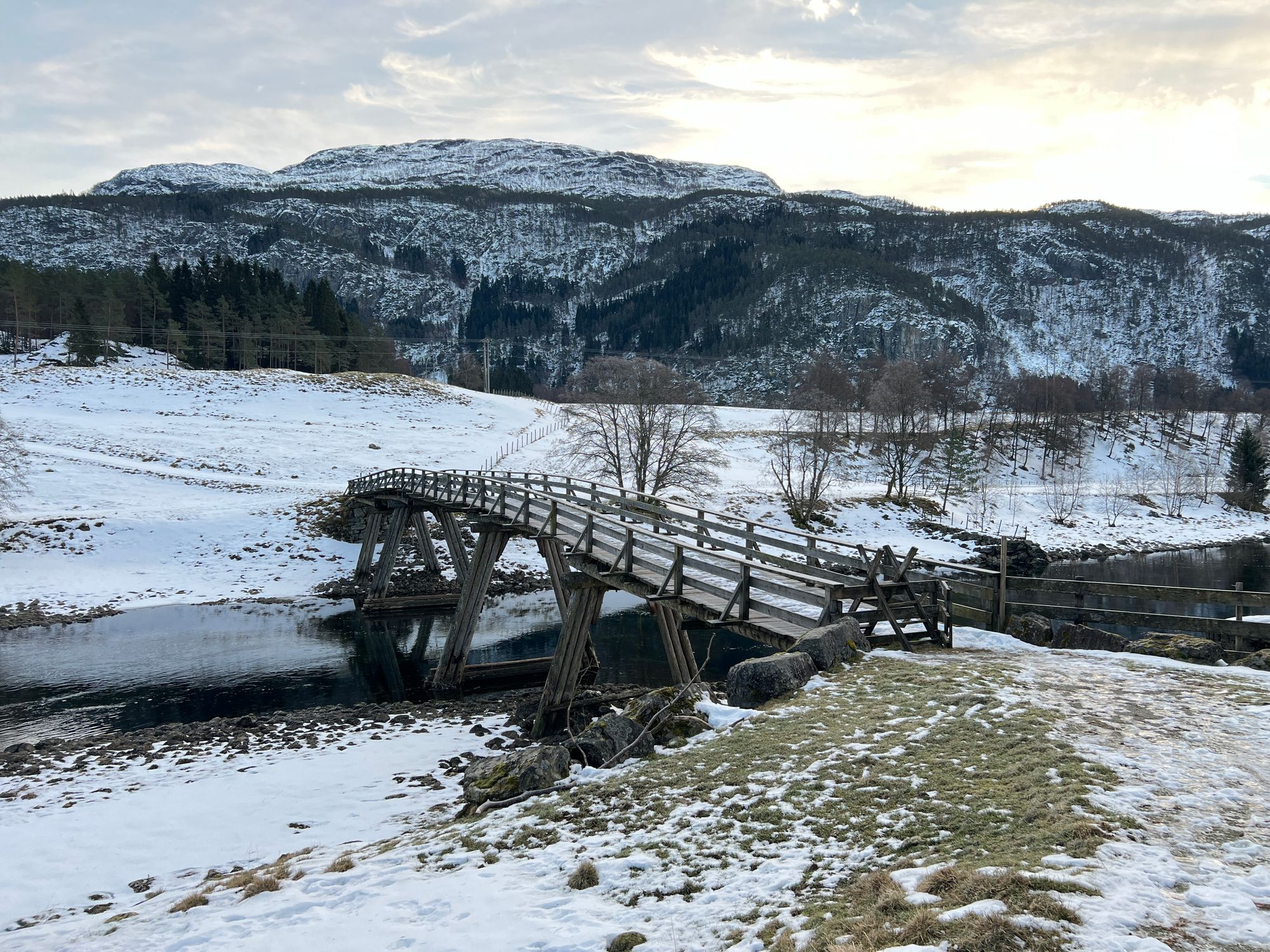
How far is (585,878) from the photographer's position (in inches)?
253

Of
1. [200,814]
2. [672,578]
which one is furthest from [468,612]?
[672,578]

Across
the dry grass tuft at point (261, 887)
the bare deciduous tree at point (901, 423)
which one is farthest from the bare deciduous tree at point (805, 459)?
the dry grass tuft at point (261, 887)

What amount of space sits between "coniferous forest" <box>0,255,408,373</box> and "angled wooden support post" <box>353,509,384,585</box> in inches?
2405

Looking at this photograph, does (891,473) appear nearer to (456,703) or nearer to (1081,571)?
(1081,571)

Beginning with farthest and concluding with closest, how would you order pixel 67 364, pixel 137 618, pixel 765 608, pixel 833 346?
pixel 833 346, pixel 67 364, pixel 137 618, pixel 765 608

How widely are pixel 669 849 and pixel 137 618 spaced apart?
31.1 m

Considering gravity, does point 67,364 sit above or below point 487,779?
above

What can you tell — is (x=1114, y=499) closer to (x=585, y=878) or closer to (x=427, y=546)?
(x=427, y=546)

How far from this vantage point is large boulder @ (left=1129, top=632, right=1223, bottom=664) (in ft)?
38.3

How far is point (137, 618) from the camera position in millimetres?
29734

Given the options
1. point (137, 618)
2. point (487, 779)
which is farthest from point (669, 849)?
point (137, 618)

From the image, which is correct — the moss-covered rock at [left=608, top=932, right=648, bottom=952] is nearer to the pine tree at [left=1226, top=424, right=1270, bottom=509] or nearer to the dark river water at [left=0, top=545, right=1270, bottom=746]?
the dark river water at [left=0, top=545, right=1270, bottom=746]

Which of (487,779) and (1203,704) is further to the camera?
(487,779)

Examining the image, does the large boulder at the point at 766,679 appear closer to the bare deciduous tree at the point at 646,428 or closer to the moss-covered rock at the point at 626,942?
the moss-covered rock at the point at 626,942
